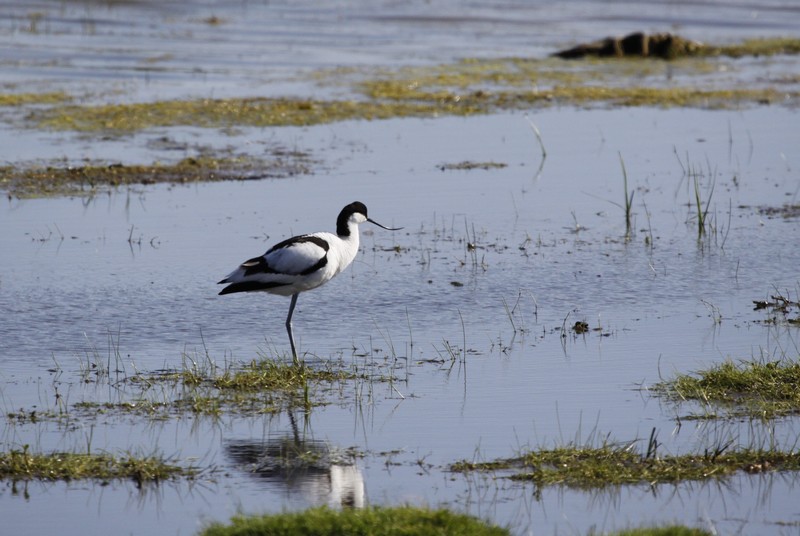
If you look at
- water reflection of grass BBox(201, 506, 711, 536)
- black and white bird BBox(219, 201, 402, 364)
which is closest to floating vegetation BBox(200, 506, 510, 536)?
water reflection of grass BBox(201, 506, 711, 536)

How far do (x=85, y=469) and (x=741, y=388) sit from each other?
151 inches

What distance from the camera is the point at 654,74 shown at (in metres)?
23.7

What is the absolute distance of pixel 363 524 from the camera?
17.7ft

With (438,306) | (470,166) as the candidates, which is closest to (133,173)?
(470,166)

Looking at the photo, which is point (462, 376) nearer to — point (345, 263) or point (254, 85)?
point (345, 263)

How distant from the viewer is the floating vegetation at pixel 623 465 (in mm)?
6238

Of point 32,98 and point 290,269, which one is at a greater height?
point 32,98

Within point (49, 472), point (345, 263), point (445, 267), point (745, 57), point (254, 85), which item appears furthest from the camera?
point (745, 57)

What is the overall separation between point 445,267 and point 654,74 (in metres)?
13.7

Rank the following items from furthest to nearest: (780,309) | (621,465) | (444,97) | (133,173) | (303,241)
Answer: (444,97), (133,173), (780,309), (303,241), (621,465)

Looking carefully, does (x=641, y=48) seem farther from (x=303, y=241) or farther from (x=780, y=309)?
(x=303, y=241)

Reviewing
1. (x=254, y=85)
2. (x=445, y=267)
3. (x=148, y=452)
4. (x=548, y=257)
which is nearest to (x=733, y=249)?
(x=548, y=257)

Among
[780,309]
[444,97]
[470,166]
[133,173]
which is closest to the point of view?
[780,309]

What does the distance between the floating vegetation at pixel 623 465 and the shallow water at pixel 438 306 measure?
0.32ft
